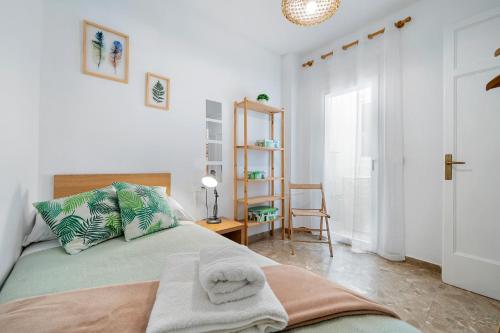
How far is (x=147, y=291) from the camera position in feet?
2.44

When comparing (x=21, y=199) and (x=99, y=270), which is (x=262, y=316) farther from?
(x=21, y=199)

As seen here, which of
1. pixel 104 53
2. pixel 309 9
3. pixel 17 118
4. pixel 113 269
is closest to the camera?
pixel 113 269

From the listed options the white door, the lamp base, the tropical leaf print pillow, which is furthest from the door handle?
the tropical leaf print pillow

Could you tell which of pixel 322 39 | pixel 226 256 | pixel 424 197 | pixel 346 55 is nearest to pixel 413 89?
pixel 346 55

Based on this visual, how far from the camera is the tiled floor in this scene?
1385 mm

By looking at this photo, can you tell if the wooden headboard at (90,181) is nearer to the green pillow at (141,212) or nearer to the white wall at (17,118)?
the white wall at (17,118)

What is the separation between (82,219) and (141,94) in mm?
1250

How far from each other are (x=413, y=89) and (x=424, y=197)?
1123 millimetres

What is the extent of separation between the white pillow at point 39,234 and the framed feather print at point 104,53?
118cm

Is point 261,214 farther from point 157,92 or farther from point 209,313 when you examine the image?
point 209,313

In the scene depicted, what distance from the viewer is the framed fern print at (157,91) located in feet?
6.73

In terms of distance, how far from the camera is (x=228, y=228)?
7.22 ft

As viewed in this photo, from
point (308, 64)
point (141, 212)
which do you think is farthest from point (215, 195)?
point (308, 64)

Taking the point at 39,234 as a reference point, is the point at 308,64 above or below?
above
